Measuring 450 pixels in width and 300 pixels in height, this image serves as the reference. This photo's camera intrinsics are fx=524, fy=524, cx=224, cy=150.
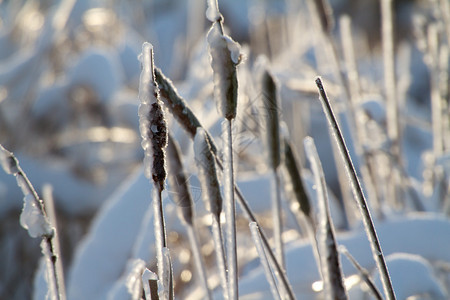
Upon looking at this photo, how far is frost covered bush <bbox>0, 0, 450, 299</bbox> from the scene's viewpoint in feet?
0.94

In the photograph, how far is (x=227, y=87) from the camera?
266mm

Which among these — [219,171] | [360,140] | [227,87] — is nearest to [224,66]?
[227,87]

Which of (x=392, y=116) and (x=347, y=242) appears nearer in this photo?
(x=347, y=242)

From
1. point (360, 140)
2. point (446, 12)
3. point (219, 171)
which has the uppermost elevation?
point (446, 12)

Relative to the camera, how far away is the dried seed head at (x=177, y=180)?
1.13ft

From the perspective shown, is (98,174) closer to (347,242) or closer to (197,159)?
(347,242)

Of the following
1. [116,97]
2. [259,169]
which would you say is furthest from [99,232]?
[116,97]

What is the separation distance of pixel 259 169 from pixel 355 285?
370 millimetres

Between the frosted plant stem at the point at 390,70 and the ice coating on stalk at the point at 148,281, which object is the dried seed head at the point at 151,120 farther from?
the frosted plant stem at the point at 390,70

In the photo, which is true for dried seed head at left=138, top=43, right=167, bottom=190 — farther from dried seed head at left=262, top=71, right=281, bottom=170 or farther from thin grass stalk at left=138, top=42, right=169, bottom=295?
dried seed head at left=262, top=71, right=281, bottom=170

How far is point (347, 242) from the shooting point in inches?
19.8

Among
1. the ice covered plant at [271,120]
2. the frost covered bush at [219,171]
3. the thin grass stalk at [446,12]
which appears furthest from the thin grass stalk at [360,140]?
the ice covered plant at [271,120]

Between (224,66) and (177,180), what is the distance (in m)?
0.11

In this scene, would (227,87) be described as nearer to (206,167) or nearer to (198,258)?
(206,167)
